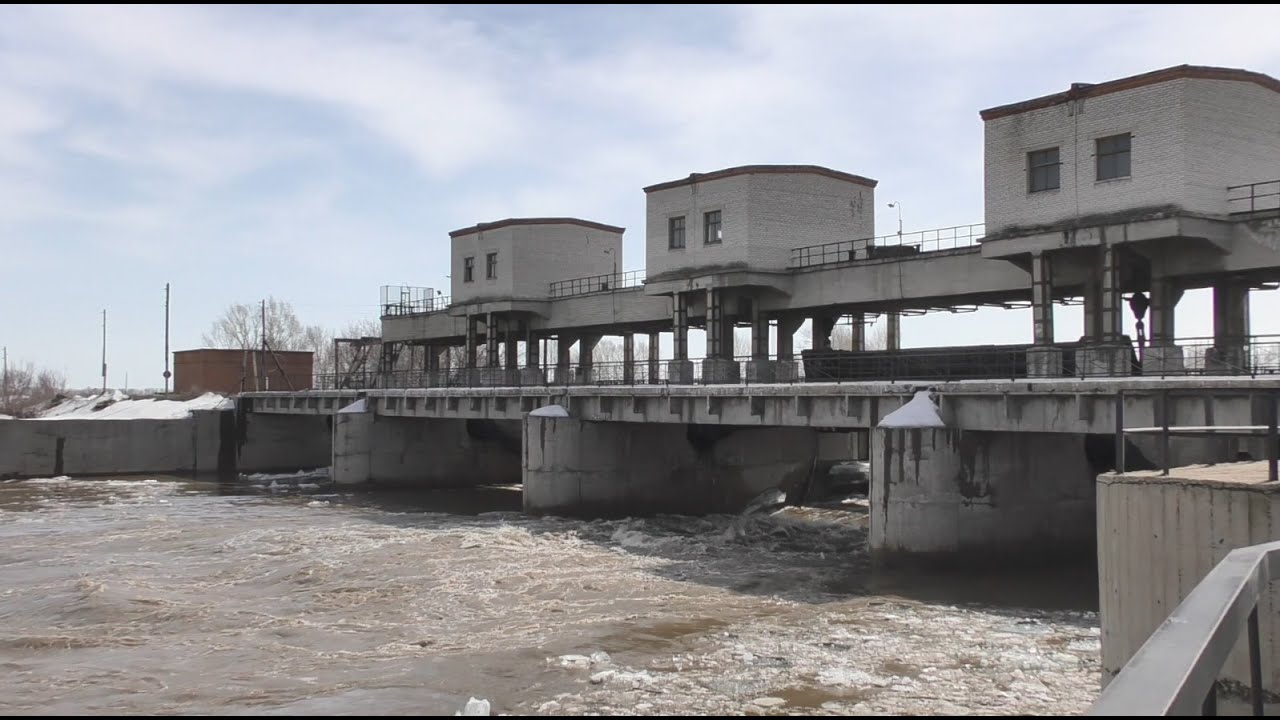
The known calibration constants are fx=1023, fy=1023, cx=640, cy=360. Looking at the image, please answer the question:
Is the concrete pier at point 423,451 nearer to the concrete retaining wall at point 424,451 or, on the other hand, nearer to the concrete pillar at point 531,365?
the concrete retaining wall at point 424,451

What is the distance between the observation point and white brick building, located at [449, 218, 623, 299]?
4916 cm

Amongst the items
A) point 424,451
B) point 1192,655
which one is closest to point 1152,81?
point 1192,655

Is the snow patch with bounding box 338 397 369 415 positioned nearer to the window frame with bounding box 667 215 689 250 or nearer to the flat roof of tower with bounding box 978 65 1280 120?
the window frame with bounding box 667 215 689 250

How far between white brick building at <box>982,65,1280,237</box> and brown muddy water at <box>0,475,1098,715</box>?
1005cm

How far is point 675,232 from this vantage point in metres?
40.2

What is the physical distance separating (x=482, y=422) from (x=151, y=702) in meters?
36.4

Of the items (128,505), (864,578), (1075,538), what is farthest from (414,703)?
(128,505)

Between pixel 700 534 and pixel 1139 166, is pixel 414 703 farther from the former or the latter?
pixel 1139 166

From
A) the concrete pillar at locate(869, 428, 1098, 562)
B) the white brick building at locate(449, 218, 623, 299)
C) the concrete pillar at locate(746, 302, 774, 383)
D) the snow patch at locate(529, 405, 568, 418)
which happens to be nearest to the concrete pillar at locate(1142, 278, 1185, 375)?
the concrete pillar at locate(869, 428, 1098, 562)

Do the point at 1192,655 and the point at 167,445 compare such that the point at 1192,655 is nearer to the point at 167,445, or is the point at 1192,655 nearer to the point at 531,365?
the point at 531,365

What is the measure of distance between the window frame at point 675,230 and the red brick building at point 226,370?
145 feet

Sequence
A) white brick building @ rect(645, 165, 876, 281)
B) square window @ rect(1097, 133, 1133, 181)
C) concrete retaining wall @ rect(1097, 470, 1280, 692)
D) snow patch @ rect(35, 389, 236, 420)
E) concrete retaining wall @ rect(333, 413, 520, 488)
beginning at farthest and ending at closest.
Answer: snow patch @ rect(35, 389, 236, 420)
concrete retaining wall @ rect(333, 413, 520, 488)
white brick building @ rect(645, 165, 876, 281)
square window @ rect(1097, 133, 1133, 181)
concrete retaining wall @ rect(1097, 470, 1280, 692)

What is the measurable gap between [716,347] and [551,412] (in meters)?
8.37

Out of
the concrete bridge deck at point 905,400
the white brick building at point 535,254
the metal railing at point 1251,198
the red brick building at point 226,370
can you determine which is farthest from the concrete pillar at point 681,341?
the red brick building at point 226,370
